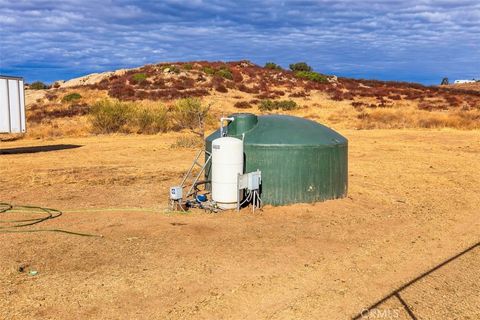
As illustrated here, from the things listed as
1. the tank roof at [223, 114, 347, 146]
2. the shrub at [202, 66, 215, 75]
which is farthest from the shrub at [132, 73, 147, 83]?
the tank roof at [223, 114, 347, 146]

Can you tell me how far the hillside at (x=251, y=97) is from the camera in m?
32.2

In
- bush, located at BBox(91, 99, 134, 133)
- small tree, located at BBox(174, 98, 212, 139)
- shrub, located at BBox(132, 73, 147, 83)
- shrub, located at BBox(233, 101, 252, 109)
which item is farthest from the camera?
shrub, located at BBox(132, 73, 147, 83)

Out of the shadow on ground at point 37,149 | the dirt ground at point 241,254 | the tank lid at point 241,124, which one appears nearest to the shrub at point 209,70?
the shadow on ground at point 37,149

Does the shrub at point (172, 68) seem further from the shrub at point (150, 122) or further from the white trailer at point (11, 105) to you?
the white trailer at point (11, 105)

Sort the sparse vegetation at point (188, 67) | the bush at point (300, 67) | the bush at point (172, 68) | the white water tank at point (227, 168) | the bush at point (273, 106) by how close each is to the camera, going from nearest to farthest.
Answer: the white water tank at point (227, 168) → the bush at point (273, 106) → the bush at point (172, 68) → the sparse vegetation at point (188, 67) → the bush at point (300, 67)

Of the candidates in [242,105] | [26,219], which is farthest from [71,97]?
[26,219]

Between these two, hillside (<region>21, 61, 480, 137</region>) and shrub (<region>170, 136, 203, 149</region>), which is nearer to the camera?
shrub (<region>170, 136, 203, 149</region>)

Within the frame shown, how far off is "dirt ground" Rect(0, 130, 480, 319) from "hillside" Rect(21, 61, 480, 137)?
17656mm

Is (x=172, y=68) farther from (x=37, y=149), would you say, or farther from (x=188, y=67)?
(x=37, y=149)

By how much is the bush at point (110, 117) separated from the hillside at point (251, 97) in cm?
88

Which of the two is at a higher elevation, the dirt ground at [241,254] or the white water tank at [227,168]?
the white water tank at [227,168]

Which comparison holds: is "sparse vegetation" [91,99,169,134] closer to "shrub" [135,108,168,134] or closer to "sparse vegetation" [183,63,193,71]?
"shrub" [135,108,168,134]

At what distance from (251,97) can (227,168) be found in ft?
117

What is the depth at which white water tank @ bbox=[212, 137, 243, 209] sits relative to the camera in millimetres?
10195
